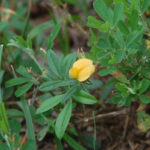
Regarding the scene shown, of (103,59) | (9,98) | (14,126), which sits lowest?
(9,98)

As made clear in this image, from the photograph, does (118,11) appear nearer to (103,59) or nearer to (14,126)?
(103,59)

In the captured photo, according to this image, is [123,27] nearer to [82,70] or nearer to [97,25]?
[97,25]

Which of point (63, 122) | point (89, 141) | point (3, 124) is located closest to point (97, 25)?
point (63, 122)

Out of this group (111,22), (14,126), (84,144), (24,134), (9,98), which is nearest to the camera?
(111,22)


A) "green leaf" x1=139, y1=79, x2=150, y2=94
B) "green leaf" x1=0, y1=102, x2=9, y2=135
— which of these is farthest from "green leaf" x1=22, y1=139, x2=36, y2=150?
"green leaf" x1=139, y1=79, x2=150, y2=94

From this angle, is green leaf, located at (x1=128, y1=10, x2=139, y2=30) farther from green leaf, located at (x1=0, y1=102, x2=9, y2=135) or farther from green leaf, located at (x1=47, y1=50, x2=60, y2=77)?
green leaf, located at (x1=0, y1=102, x2=9, y2=135)

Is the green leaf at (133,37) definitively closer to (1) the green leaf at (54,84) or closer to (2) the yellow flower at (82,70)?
(2) the yellow flower at (82,70)

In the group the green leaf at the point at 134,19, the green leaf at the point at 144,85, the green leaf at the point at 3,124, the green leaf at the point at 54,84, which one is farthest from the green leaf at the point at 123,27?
the green leaf at the point at 3,124

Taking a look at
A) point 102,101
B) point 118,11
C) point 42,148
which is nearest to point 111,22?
point 118,11
